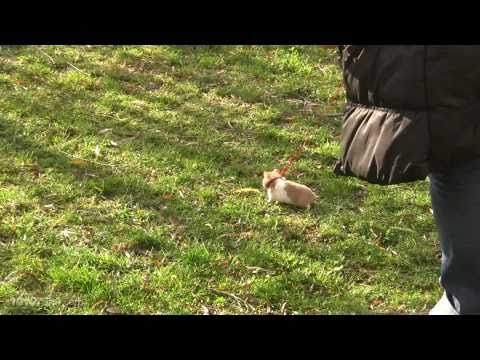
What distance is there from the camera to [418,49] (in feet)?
5.09

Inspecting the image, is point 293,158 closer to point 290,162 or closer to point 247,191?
point 290,162

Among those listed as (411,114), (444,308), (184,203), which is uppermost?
(411,114)

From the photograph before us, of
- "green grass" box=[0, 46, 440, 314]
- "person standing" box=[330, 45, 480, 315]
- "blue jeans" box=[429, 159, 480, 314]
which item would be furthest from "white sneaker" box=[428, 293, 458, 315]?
"green grass" box=[0, 46, 440, 314]

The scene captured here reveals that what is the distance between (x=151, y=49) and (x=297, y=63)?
1.27 meters

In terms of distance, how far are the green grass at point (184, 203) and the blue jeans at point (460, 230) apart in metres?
1.04

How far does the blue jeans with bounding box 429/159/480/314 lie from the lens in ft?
6.32

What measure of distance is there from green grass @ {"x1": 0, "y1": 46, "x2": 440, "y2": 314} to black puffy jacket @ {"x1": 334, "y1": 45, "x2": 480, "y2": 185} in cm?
148

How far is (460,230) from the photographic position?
2018 millimetres

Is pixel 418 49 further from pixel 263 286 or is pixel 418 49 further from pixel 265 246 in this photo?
pixel 265 246

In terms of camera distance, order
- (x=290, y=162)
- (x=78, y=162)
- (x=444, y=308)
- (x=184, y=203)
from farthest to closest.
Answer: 1. (x=290, y=162)
2. (x=78, y=162)
3. (x=184, y=203)
4. (x=444, y=308)

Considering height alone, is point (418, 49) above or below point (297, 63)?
above

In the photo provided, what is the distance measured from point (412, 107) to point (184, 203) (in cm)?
241

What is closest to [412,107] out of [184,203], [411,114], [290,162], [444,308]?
[411,114]
